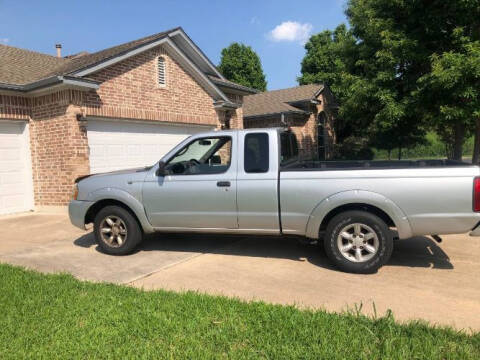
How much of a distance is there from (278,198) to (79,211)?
3.22 metres

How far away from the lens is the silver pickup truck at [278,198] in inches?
166

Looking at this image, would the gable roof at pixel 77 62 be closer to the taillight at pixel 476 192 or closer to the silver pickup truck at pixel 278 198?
the silver pickup truck at pixel 278 198

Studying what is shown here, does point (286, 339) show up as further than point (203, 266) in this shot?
No

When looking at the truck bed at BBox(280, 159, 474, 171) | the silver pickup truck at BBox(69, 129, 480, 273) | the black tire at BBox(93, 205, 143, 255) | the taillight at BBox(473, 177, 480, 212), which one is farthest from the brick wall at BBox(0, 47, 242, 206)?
the taillight at BBox(473, 177, 480, 212)

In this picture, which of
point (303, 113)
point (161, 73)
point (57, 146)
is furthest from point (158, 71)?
point (303, 113)

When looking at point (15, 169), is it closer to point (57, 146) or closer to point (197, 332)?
point (57, 146)

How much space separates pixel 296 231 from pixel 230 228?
93 cm

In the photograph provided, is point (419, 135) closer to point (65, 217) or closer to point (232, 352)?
point (65, 217)

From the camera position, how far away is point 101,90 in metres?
9.42

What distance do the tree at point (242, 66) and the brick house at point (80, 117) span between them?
1267 inches

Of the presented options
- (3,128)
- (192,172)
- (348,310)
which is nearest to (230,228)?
(192,172)

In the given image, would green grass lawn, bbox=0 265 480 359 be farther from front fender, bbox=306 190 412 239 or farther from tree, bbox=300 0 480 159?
tree, bbox=300 0 480 159

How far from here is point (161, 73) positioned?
11156mm

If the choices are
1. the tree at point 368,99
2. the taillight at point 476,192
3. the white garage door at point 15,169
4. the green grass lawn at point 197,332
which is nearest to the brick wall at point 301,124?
the tree at point 368,99
